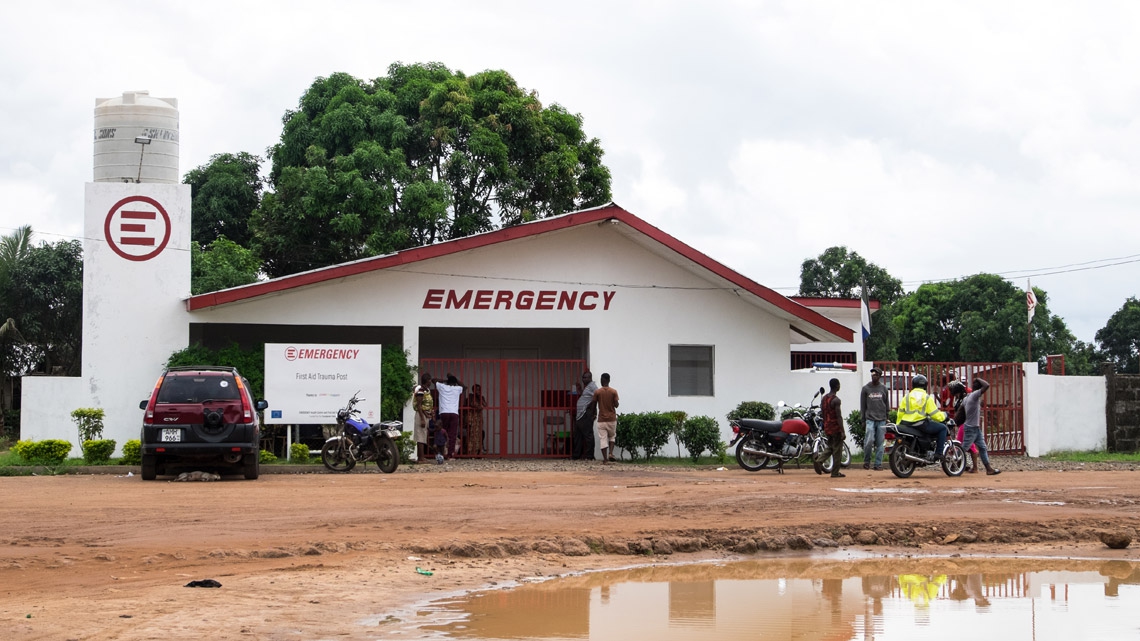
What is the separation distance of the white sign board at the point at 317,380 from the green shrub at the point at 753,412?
6510 mm

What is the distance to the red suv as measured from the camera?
16.3 meters

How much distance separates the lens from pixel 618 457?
22594 millimetres

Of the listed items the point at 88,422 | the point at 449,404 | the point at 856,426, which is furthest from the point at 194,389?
the point at 856,426

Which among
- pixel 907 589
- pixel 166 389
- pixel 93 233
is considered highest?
pixel 93 233

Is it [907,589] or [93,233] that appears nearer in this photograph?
[907,589]

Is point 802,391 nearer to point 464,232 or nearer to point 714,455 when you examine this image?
point 714,455

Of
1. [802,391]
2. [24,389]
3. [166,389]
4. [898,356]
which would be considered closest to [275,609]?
[166,389]

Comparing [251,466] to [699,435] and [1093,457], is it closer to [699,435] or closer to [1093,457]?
[699,435]

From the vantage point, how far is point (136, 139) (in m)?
21.7

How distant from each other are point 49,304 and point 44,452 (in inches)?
583

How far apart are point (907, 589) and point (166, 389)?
10932 millimetres

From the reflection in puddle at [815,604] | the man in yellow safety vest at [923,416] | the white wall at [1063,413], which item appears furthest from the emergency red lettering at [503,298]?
the reflection in puddle at [815,604]

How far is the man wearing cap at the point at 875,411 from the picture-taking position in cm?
1942

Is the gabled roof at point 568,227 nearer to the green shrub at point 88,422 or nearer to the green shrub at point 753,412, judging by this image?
the green shrub at point 753,412
